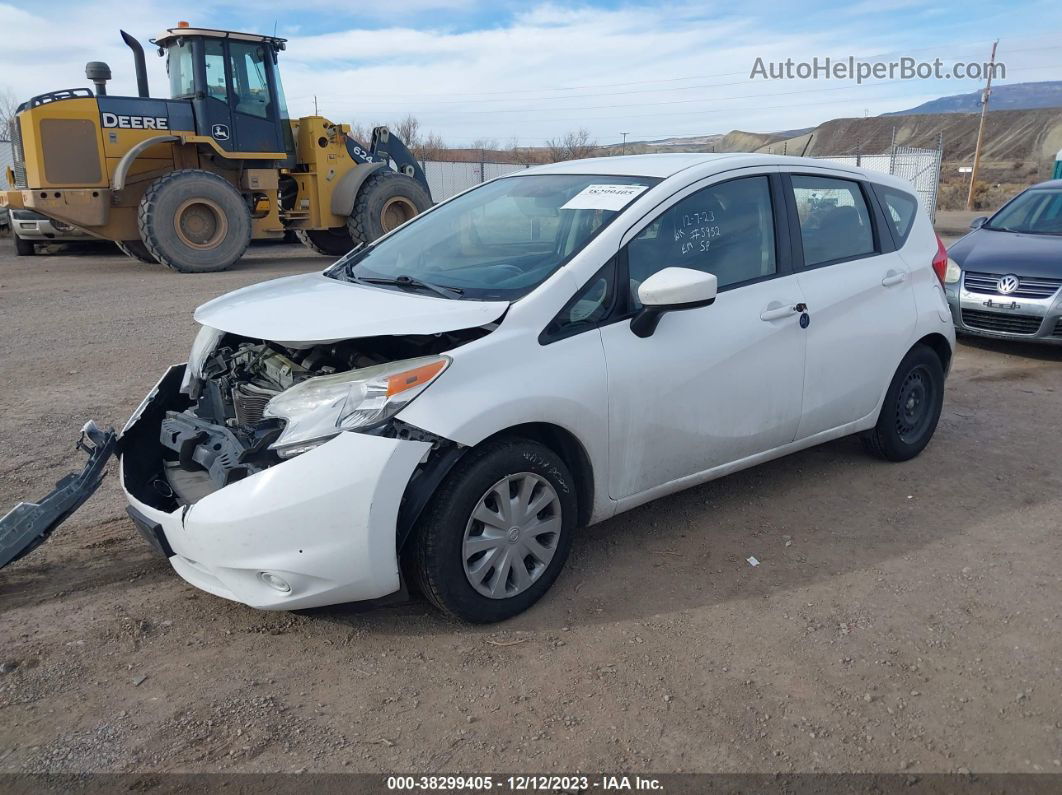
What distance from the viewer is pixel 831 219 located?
4441mm

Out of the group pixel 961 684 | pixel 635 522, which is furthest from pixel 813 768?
pixel 635 522

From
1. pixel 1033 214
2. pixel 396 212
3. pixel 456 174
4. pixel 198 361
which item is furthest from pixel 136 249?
pixel 456 174

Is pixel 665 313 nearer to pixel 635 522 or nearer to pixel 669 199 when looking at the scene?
pixel 669 199

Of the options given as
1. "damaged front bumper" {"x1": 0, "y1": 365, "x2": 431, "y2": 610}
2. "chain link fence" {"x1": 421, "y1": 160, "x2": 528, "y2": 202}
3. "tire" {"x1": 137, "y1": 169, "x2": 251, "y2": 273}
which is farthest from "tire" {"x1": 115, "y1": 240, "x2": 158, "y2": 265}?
"chain link fence" {"x1": 421, "y1": 160, "x2": 528, "y2": 202}

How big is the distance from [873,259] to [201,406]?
11.3ft

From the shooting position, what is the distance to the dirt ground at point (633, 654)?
8.43 ft

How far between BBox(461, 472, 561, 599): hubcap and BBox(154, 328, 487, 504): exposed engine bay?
1.92 ft

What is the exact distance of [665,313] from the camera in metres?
3.51

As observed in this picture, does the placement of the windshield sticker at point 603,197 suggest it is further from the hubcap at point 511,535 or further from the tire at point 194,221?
the tire at point 194,221

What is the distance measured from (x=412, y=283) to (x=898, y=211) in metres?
2.88

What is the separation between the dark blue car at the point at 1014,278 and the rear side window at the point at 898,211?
2325mm

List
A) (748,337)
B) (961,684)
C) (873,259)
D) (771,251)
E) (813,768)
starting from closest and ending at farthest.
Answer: (813,768) < (961,684) < (748,337) < (771,251) < (873,259)

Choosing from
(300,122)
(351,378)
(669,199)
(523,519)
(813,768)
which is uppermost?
(300,122)

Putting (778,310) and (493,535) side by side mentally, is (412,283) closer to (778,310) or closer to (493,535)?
(493,535)
